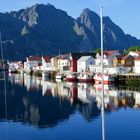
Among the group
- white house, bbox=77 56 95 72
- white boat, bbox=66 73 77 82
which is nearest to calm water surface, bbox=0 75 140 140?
white boat, bbox=66 73 77 82

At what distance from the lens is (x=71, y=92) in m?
86.5

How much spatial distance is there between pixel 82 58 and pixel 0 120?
92430 millimetres

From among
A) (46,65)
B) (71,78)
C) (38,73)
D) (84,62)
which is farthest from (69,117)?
(46,65)

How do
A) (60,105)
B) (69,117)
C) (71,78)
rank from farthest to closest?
(71,78)
(60,105)
(69,117)

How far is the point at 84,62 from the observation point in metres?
142

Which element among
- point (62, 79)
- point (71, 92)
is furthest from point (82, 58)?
point (71, 92)

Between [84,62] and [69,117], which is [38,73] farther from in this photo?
[69,117]

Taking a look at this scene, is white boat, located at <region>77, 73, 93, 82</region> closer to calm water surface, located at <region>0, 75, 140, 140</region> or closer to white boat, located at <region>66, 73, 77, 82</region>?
white boat, located at <region>66, 73, 77, 82</region>

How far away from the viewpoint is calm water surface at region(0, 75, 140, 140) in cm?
4325

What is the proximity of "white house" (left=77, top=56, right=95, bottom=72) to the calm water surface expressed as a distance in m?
59.9

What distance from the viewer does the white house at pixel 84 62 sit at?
141m

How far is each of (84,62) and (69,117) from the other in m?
87.8

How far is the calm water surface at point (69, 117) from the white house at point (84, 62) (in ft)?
197

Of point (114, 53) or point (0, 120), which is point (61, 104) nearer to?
point (0, 120)
